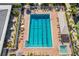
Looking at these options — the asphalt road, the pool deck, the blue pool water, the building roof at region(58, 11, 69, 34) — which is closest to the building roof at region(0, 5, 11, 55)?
the asphalt road

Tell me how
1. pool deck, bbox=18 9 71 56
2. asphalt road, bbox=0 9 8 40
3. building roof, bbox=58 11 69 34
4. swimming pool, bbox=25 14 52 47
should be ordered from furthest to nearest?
1. building roof, bbox=58 11 69 34
2. asphalt road, bbox=0 9 8 40
3. swimming pool, bbox=25 14 52 47
4. pool deck, bbox=18 9 71 56

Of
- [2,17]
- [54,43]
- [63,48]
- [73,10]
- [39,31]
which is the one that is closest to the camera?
[63,48]

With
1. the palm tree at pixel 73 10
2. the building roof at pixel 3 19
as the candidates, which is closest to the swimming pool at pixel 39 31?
the building roof at pixel 3 19

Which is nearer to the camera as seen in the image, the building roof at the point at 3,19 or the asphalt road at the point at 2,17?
the building roof at the point at 3,19

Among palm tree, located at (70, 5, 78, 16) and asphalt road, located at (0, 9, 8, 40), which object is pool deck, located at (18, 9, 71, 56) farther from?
asphalt road, located at (0, 9, 8, 40)

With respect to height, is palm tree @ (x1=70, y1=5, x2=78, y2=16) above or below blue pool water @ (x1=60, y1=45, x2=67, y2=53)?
above

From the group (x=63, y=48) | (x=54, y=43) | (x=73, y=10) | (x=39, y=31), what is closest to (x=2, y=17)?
(x=39, y=31)

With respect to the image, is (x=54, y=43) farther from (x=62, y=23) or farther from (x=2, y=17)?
(x=2, y=17)

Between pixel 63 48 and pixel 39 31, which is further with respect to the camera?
pixel 39 31

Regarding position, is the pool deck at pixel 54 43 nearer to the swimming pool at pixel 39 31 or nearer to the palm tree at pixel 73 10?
the swimming pool at pixel 39 31
